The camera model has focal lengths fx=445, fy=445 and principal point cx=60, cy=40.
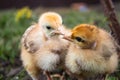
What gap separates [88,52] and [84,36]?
6.1 inches

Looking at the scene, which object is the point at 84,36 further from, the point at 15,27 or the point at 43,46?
→ the point at 15,27

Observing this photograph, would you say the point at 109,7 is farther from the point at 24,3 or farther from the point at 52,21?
the point at 24,3

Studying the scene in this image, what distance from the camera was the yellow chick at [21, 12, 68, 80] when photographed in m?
3.86

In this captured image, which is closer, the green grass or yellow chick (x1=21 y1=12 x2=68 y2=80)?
yellow chick (x1=21 y1=12 x2=68 y2=80)

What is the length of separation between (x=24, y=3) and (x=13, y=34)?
11.4 ft

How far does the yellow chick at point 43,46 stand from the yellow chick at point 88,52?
169mm

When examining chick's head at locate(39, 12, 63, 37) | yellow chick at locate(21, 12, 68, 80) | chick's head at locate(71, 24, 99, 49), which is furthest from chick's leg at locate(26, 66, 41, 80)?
chick's head at locate(71, 24, 99, 49)

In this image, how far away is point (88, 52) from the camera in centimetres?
368

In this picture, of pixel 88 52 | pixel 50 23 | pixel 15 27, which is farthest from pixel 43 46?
pixel 15 27

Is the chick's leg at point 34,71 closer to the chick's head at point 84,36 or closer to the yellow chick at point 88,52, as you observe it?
the yellow chick at point 88,52

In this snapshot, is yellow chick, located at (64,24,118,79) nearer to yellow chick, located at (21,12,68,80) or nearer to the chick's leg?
yellow chick, located at (21,12,68,80)

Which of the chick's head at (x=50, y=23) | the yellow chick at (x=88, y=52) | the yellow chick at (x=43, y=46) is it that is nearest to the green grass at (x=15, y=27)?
the yellow chick at (x=88, y=52)

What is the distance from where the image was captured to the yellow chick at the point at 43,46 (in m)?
3.86

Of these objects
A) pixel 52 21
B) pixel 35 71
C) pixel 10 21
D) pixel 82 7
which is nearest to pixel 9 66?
pixel 35 71
